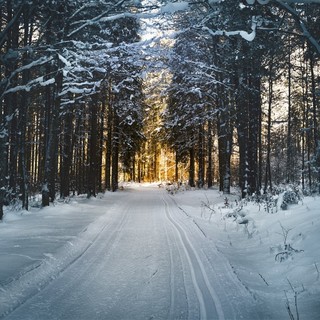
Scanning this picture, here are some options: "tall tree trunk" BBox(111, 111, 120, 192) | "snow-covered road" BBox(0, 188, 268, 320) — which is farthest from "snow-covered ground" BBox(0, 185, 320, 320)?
"tall tree trunk" BBox(111, 111, 120, 192)

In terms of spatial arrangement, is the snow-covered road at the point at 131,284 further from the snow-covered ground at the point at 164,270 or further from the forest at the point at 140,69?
the forest at the point at 140,69

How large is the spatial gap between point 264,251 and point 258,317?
3444 mm

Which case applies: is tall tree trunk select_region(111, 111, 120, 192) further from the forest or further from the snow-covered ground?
the snow-covered ground

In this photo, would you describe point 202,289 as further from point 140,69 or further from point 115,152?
point 115,152

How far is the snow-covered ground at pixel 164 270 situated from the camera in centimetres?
476

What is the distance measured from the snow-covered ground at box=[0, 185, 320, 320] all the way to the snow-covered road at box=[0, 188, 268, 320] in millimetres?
14

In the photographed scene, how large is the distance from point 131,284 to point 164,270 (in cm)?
92

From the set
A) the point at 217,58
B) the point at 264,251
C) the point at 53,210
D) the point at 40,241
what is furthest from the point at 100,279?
the point at 217,58

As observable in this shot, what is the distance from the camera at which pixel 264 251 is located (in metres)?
7.88

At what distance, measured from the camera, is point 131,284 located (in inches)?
224

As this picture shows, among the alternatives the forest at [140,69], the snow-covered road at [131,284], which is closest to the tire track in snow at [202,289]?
the snow-covered road at [131,284]

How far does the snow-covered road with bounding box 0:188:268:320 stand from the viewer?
15.2 feet

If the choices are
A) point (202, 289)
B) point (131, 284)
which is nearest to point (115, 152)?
point (131, 284)

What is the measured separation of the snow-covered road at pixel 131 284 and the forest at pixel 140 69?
2980mm
